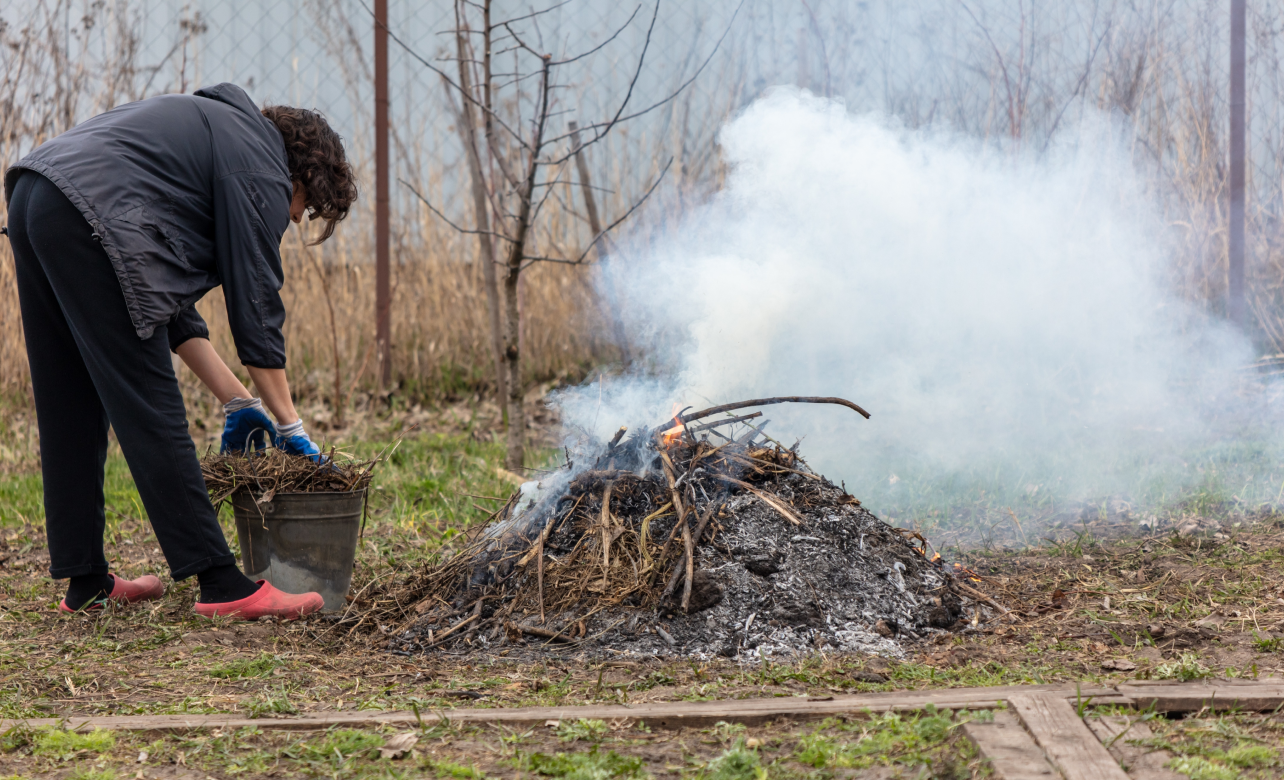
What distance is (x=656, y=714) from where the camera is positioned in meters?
2.26

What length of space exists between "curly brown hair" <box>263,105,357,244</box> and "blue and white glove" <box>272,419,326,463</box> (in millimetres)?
664

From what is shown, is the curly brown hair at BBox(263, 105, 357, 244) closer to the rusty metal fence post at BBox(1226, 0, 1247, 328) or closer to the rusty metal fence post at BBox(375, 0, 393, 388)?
the rusty metal fence post at BBox(375, 0, 393, 388)

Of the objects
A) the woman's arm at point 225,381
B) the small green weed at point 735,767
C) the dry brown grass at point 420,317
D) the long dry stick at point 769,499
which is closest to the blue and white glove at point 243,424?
the woman's arm at point 225,381

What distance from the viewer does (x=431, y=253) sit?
8078 millimetres

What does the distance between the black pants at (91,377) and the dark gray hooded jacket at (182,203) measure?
0.10 metres

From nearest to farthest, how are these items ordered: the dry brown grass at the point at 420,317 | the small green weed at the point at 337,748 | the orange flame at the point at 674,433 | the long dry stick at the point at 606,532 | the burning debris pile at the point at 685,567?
the small green weed at the point at 337,748 → the burning debris pile at the point at 685,567 → the long dry stick at the point at 606,532 → the orange flame at the point at 674,433 → the dry brown grass at the point at 420,317

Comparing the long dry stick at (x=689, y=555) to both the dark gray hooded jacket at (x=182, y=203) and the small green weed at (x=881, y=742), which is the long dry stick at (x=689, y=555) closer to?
the small green weed at (x=881, y=742)

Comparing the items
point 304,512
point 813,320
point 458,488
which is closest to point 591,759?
point 304,512

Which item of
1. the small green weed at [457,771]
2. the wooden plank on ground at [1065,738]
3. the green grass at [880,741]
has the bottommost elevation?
the small green weed at [457,771]

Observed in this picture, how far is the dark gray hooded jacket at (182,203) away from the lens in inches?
122

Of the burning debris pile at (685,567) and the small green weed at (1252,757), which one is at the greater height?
the small green weed at (1252,757)

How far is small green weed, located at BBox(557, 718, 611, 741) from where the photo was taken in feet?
7.09

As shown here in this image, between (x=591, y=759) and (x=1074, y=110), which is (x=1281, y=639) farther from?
(x=1074, y=110)

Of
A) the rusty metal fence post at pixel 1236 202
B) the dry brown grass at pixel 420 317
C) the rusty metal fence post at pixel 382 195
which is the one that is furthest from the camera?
the dry brown grass at pixel 420 317
